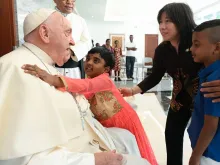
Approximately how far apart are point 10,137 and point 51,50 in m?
0.54

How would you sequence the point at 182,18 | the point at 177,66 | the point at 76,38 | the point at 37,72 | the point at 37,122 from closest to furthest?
the point at 37,122, the point at 37,72, the point at 182,18, the point at 177,66, the point at 76,38

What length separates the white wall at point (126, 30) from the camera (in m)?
15.3

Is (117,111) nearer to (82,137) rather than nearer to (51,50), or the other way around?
(82,137)

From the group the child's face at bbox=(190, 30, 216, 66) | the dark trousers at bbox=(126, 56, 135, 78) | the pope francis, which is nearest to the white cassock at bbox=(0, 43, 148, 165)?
the pope francis

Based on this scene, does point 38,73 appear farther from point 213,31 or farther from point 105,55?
point 213,31

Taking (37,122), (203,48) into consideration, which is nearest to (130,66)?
(203,48)

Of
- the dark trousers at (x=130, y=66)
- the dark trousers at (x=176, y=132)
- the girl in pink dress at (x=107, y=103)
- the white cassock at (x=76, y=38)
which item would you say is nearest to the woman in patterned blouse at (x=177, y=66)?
the dark trousers at (x=176, y=132)

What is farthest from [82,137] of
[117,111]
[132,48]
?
[132,48]

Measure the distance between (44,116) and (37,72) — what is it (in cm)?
23

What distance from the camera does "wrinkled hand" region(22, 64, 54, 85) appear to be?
1092mm

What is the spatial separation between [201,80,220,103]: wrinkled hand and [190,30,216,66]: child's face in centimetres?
20

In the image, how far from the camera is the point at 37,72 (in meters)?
1.12

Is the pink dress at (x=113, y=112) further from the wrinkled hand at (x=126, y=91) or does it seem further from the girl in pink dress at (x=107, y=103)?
the wrinkled hand at (x=126, y=91)

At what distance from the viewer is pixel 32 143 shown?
3.13 ft
